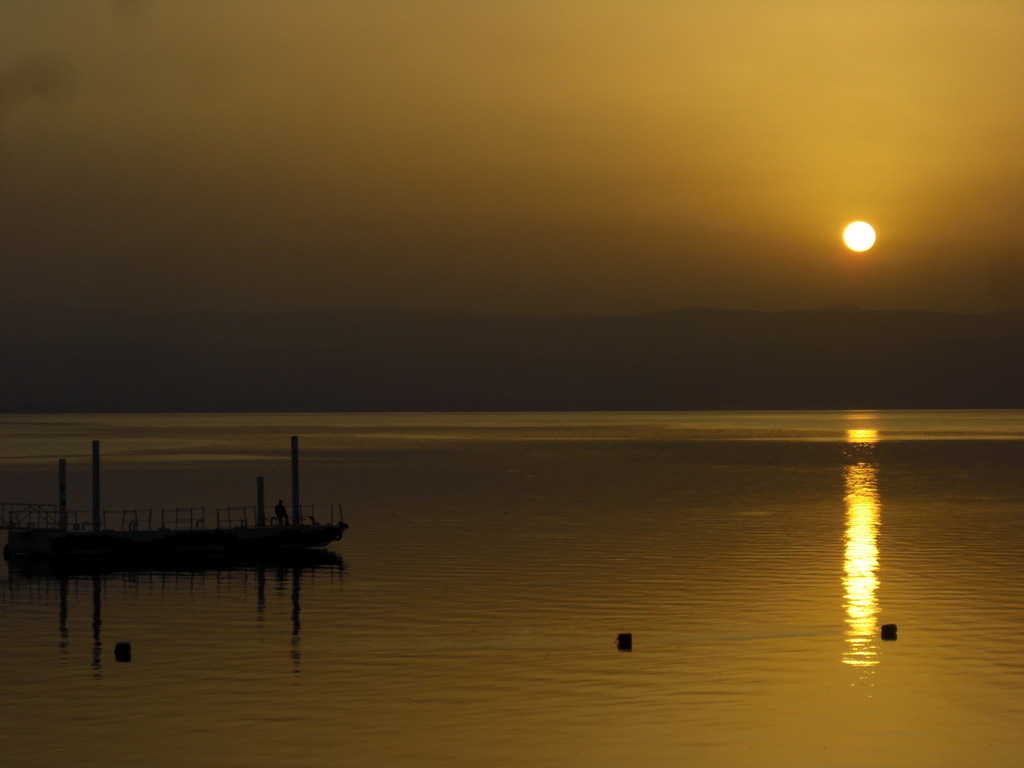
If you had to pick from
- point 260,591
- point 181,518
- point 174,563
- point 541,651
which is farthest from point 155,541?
point 541,651

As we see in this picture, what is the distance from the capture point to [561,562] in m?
70.9

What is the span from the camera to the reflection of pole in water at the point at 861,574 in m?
45.3

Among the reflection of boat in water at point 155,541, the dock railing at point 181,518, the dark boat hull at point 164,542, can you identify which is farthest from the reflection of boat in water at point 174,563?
the dock railing at point 181,518

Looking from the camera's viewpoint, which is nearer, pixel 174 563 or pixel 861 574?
pixel 861 574

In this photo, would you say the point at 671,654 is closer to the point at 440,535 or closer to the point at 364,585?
the point at 364,585

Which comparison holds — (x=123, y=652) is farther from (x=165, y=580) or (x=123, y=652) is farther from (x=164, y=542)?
(x=164, y=542)

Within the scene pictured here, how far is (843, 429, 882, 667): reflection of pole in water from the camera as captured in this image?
45.3 metres

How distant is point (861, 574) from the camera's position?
6556 cm

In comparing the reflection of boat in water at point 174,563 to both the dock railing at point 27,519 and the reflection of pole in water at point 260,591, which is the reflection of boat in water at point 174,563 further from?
the dock railing at point 27,519

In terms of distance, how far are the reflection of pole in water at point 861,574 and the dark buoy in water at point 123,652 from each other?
22.5 meters

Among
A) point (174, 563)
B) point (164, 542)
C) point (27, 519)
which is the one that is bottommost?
point (174, 563)

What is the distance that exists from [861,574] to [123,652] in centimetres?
3634

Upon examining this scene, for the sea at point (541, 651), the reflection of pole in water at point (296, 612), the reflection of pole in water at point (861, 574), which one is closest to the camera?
the sea at point (541, 651)

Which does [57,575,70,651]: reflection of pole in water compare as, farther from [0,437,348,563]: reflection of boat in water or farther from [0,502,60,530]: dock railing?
[0,502,60,530]: dock railing
